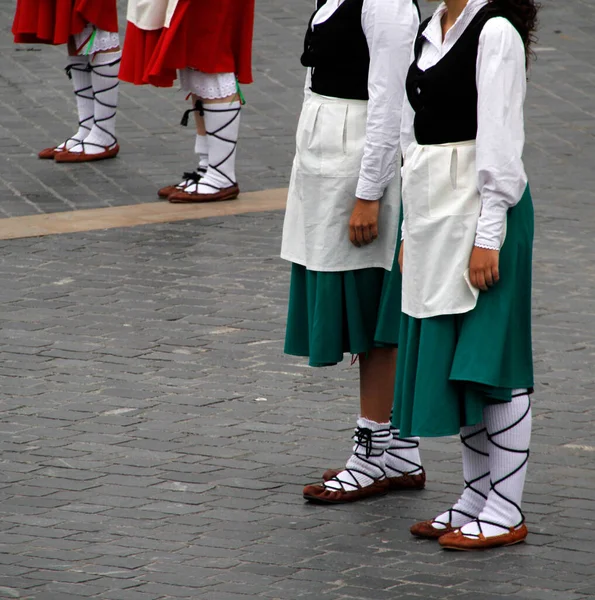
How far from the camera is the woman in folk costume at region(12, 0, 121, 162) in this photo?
970 cm

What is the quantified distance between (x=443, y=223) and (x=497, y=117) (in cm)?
38

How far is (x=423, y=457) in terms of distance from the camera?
5523 millimetres

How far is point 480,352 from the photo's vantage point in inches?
172

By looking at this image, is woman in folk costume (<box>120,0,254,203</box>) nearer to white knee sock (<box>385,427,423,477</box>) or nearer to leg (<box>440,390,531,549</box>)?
white knee sock (<box>385,427,423,477</box>)

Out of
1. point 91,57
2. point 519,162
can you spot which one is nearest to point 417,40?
point 519,162

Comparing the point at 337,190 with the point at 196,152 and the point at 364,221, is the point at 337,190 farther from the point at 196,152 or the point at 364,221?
the point at 196,152

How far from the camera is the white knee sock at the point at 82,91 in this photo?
10062 millimetres

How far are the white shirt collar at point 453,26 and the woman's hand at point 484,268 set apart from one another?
0.64 m

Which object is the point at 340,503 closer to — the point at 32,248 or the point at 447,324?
the point at 447,324

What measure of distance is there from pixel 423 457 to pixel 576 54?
8.19 m

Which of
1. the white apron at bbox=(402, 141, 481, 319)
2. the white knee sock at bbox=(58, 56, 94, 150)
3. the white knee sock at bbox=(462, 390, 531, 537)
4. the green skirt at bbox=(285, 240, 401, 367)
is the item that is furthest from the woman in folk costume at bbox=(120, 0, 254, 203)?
the white knee sock at bbox=(462, 390, 531, 537)

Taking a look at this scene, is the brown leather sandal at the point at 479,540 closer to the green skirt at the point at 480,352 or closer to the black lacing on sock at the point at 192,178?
the green skirt at the point at 480,352

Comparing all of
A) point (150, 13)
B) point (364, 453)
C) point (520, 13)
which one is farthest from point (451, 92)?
point (150, 13)

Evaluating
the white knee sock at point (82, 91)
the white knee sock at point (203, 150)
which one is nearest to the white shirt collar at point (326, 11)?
the white knee sock at point (203, 150)
